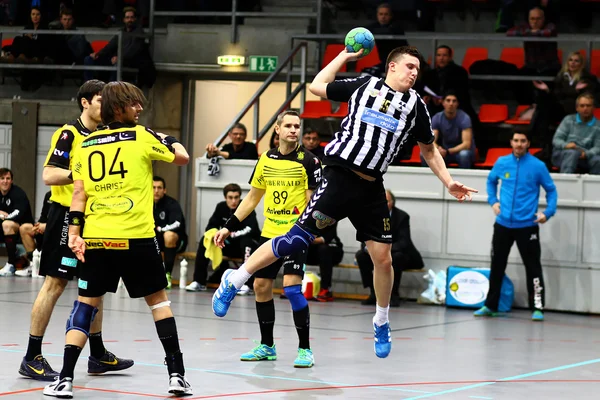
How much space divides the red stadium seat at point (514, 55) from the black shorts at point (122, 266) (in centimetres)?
1081

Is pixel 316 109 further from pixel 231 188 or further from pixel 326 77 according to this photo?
pixel 326 77

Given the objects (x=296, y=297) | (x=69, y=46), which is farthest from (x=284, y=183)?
(x=69, y=46)

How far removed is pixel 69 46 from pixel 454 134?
7.58m

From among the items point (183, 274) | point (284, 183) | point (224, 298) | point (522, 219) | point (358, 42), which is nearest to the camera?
point (358, 42)

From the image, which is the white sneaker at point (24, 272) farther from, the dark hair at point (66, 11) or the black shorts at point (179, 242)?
the dark hair at point (66, 11)

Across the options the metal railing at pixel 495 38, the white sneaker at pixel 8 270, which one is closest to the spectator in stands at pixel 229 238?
the metal railing at pixel 495 38

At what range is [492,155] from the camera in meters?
14.5

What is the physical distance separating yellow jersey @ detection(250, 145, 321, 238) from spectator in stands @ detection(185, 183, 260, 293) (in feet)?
18.0

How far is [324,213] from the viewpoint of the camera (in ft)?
23.6

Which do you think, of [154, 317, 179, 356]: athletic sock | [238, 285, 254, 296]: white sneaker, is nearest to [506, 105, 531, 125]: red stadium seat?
[238, 285, 254, 296]: white sneaker

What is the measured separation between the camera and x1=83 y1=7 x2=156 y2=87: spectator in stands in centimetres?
1739

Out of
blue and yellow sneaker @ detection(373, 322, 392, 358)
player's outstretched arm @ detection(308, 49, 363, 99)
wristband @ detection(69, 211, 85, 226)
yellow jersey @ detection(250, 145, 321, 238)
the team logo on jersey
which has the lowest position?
blue and yellow sneaker @ detection(373, 322, 392, 358)

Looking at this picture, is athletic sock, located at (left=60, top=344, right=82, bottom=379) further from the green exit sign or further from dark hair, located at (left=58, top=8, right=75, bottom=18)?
dark hair, located at (left=58, top=8, right=75, bottom=18)

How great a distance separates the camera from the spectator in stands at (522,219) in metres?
12.6
